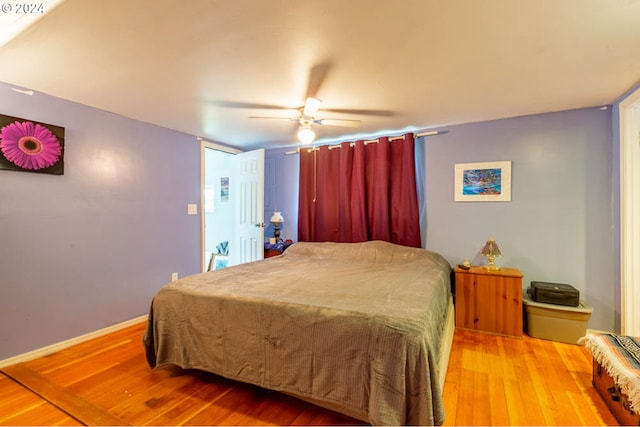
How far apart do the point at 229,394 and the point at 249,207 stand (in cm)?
260

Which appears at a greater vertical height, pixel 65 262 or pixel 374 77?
pixel 374 77

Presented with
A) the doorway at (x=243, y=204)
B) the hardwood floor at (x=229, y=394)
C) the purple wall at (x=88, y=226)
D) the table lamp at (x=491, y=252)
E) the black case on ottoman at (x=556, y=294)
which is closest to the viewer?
the hardwood floor at (x=229, y=394)

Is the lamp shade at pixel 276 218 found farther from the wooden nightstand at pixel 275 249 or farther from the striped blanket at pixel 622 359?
the striped blanket at pixel 622 359

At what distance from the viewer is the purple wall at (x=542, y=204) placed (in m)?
2.59

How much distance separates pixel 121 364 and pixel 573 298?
3.87m

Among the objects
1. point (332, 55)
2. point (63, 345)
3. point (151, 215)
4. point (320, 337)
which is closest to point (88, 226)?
point (151, 215)

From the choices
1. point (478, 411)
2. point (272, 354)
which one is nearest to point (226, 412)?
point (272, 354)

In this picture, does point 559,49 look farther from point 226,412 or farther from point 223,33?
point 226,412

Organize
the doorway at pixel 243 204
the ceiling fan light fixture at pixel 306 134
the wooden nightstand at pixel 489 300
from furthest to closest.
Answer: the doorway at pixel 243 204, the wooden nightstand at pixel 489 300, the ceiling fan light fixture at pixel 306 134

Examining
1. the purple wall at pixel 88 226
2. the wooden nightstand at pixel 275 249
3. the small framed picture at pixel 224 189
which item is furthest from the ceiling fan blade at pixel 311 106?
the small framed picture at pixel 224 189

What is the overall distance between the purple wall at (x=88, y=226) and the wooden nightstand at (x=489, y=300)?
128 inches

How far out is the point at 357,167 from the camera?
11.5 feet

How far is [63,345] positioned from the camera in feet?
7.92

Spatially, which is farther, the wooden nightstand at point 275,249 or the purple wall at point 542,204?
the wooden nightstand at point 275,249
